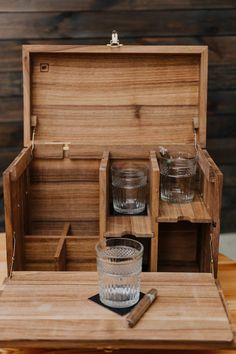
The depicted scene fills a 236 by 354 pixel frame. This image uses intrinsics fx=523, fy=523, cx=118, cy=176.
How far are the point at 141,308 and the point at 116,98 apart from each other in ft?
2.26

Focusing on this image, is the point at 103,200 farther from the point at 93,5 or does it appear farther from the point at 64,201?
the point at 93,5

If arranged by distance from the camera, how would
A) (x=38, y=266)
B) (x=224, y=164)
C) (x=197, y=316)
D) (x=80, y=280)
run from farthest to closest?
(x=224, y=164)
(x=38, y=266)
(x=80, y=280)
(x=197, y=316)

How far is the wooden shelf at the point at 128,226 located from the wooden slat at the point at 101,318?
17cm

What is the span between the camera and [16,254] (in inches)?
48.4

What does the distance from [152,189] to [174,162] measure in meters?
0.17

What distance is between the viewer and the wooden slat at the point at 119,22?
5.34 feet

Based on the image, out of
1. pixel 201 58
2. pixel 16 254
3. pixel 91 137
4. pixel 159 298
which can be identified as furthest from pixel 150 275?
pixel 201 58

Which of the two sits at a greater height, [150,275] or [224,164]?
[224,164]

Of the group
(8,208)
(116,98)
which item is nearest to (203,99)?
(116,98)

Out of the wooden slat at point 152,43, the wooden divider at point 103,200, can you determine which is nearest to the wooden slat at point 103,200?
the wooden divider at point 103,200

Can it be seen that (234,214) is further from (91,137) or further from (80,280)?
(80,280)

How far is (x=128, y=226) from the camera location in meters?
1.25

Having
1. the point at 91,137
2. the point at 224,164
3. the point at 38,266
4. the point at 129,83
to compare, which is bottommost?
the point at 38,266

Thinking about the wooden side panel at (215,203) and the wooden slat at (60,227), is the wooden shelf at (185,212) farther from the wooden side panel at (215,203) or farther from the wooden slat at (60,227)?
the wooden slat at (60,227)
